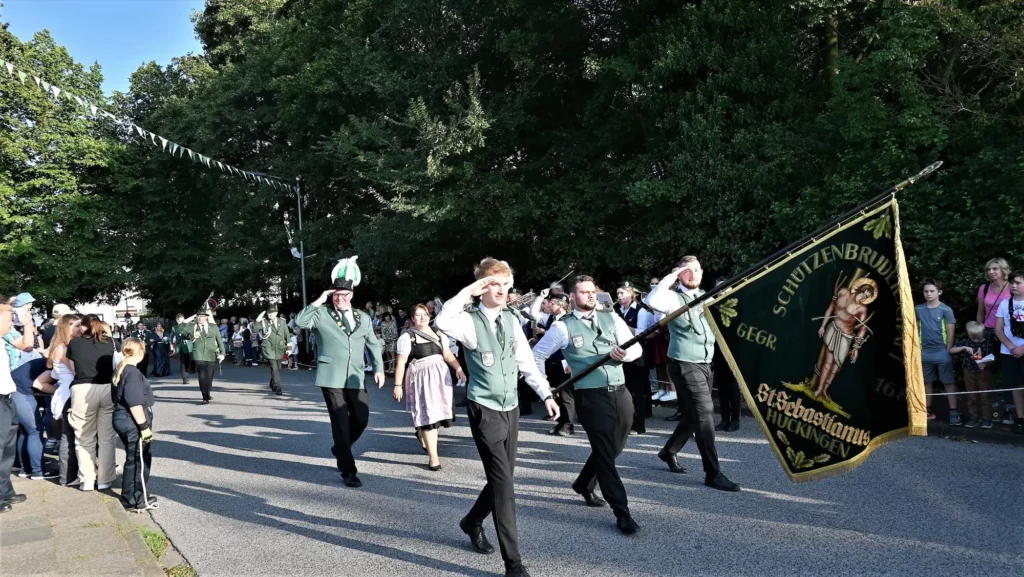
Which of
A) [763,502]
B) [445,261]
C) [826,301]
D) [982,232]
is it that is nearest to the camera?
[826,301]

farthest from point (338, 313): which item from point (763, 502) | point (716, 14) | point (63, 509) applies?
point (716, 14)

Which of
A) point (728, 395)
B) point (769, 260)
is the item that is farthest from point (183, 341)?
point (769, 260)

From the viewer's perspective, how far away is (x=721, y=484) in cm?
660

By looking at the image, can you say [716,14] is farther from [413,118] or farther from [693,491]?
[693,491]

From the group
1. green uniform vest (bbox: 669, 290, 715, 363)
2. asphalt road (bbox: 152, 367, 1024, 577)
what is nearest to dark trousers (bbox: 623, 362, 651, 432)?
asphalt road (bbox: 152, 367, 1024, 577)

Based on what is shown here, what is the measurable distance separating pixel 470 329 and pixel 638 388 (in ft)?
18.2

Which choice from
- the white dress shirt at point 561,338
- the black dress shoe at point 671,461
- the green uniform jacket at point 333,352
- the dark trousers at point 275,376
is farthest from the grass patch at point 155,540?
the dark trousers at point 275,376

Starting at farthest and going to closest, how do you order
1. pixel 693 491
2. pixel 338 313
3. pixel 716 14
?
pixel 716 14 → pixel 338 313 → pixel 693 491

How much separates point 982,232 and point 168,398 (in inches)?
620

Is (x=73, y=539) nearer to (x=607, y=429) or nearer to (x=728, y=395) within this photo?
(x=607, y=429)

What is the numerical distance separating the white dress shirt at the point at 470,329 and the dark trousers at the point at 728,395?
4991 mm

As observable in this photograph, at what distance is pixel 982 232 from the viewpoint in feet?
A: 38.3

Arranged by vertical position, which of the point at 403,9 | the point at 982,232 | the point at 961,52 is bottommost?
the point at 982,232

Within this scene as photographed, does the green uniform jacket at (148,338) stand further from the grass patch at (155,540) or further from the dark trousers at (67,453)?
the grass patch at (155,540)
